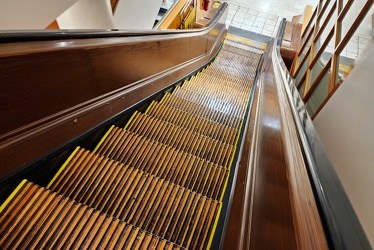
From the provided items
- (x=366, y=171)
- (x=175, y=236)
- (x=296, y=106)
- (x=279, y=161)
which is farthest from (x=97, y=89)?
(x=366, y=171)

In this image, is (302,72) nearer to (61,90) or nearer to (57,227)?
(61,90)

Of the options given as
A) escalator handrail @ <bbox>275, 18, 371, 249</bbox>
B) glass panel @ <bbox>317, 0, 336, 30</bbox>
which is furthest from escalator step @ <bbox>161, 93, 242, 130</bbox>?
glass panel @ <bbox>317, 0, 336, 30</bbox>

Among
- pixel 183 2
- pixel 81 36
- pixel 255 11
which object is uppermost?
pixel 81 36

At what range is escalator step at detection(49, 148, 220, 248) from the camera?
1486 mm

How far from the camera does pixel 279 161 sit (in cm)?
152

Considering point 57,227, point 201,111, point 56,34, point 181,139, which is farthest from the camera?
point 201,111

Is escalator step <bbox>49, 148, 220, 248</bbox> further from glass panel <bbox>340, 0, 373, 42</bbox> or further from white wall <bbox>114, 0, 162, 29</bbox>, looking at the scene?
white wall <bbox>114, 0, 162, 29</bbox>

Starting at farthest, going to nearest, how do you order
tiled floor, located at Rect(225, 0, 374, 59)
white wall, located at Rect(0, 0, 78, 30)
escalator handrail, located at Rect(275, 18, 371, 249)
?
1. tiled floor, located at Rect(225, 0, 374, 59)
2. white wall, located at Rect(0, 0, 78, 30)
3. escalator handrail, located at Rect(275, 18, 371, 249)

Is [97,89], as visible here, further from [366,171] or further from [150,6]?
[150,6]

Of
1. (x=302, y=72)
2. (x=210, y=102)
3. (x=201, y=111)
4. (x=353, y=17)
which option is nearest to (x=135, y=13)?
(x=210, y=102)

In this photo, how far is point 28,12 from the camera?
11.2ft

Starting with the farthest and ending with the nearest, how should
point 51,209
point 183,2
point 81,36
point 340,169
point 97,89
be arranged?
point 183,2, point 340,169, point 97,89, point 81,36, point 51,209

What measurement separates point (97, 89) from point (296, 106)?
1764 mm

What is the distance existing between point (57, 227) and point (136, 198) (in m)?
0.49
